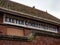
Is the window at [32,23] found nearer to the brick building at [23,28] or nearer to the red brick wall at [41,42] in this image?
the brick building at [23,28]

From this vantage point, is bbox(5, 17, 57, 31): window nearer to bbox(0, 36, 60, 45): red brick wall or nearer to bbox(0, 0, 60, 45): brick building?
bbox(0, 0, 60, 45): brick building

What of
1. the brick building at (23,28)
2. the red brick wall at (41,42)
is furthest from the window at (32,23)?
the red brick wall at (41,42)

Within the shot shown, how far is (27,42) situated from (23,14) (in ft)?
20.2

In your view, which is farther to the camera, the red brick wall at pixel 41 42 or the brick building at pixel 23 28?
the brick building at pixel 23 28

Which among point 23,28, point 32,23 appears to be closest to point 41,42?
point 23,28

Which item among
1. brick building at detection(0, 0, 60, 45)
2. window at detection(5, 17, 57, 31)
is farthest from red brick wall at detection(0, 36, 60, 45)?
window at detection(5, 17, 57, 31)

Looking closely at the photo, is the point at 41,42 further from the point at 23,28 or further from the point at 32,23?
the point at 32,23

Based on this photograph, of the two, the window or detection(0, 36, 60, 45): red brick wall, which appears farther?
the window

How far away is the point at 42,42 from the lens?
8445 mm

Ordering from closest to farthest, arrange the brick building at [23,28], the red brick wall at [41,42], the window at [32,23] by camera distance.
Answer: the red brick wall at [41,42] → the brick building at [23,28] → the window at [32,23]

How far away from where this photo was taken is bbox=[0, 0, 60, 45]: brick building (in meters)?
7.48

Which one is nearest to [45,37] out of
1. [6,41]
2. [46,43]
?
[46,43]

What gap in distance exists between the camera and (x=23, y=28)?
1405 cm

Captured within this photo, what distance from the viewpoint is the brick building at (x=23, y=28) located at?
748cm
